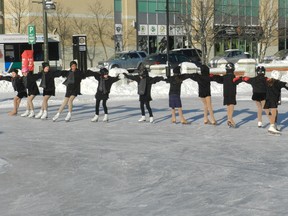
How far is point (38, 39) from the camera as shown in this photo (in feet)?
108

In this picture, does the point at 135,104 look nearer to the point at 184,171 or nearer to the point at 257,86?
the point at 257,86

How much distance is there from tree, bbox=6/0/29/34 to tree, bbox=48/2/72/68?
252 cm

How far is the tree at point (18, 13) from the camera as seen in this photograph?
139ft

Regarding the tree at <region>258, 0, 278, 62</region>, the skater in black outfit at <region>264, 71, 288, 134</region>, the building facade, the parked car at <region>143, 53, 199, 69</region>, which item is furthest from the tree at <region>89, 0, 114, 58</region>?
the skater in black outfit at <region>264, 71, 288, 134</region>

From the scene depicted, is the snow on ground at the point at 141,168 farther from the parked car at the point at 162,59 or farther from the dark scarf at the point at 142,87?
the parked car at the point at 162,59

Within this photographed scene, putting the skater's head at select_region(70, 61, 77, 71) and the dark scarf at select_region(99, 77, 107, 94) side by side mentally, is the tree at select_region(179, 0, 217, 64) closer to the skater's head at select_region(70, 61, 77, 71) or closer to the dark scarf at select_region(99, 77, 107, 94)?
the dark scarf at select_region(99, 77, 107, 94)

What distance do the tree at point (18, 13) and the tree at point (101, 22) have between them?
647 cm

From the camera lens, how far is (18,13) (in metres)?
42.3

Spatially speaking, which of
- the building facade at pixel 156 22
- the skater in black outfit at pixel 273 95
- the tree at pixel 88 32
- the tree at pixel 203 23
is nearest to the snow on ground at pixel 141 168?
the skater in black outfit at pixel 273 95

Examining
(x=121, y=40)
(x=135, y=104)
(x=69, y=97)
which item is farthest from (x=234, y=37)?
(x=69, y=97)

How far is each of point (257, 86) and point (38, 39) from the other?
78.9 feet

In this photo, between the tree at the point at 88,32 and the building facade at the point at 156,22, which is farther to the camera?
the building facade at the point at 156,22

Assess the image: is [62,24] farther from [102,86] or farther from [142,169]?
[142,169]

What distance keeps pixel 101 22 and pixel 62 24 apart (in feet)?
12.5
